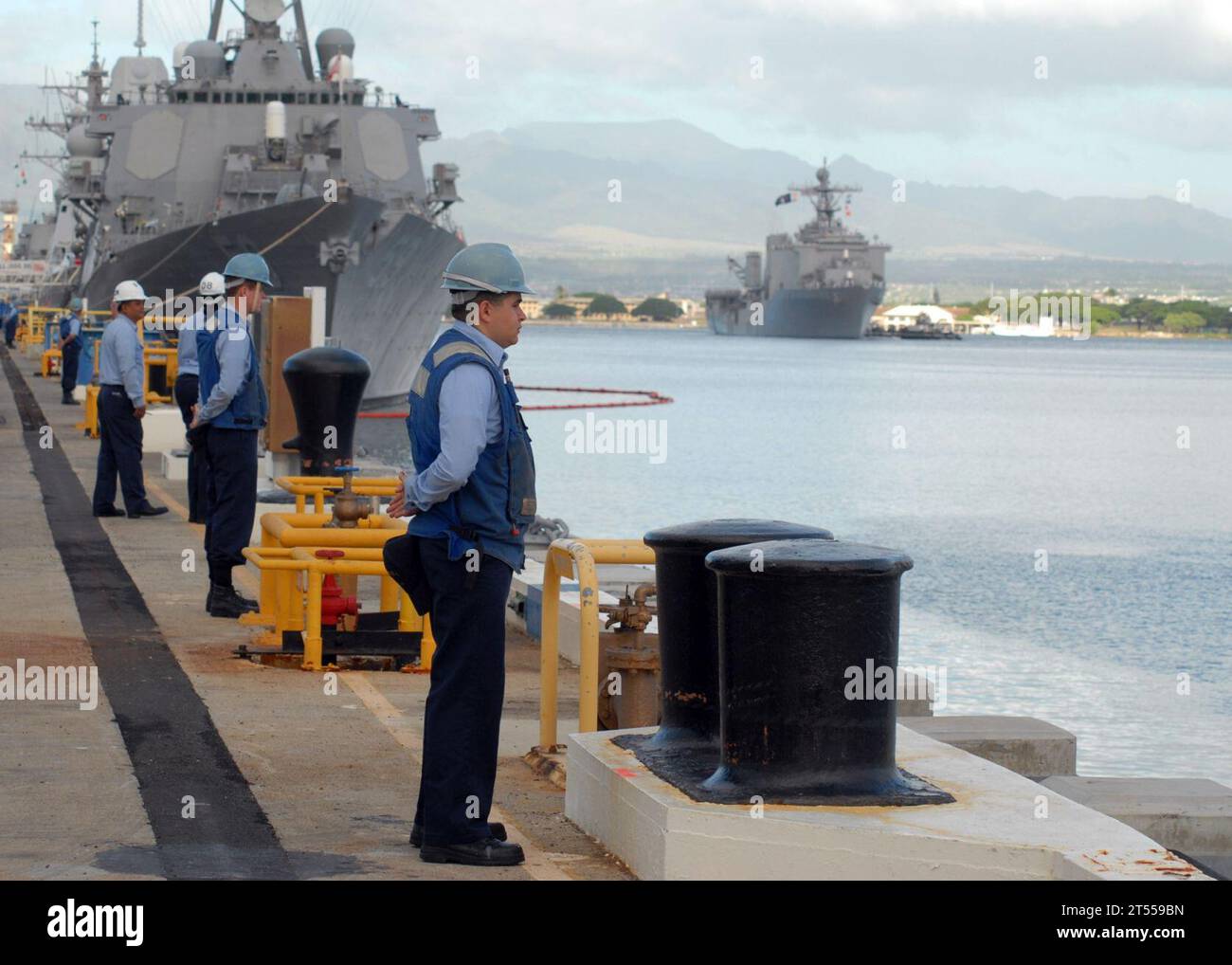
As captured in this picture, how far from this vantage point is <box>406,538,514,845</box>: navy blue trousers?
594 cm

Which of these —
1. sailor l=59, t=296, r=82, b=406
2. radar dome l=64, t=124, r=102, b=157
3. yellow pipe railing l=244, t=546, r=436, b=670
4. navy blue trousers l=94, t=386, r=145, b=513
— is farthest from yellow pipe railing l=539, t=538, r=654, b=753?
radar dome l=64, t=124, r=102, b=157

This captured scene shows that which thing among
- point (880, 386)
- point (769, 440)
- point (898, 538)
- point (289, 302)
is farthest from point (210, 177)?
point (880, 386)

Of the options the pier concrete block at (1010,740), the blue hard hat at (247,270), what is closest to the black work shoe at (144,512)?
the blue hard hat at (247,270)

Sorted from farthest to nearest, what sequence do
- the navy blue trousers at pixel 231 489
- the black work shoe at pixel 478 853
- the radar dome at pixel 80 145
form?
the radar dome at pixel 80 145, the navy blue trousers at pixel 231 489, the black work shoe at pixel 478 853

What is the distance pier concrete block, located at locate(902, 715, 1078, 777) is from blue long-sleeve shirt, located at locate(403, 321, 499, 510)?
11.3 ft

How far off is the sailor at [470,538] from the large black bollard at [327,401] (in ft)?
26.5

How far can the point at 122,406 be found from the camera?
15.3 m

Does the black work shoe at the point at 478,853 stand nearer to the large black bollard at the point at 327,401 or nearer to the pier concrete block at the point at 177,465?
the large black bollard at the point at 327,401

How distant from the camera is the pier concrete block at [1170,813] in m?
7.61

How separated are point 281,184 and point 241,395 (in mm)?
41946

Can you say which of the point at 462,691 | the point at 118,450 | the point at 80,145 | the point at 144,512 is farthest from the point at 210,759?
the point at 80,145

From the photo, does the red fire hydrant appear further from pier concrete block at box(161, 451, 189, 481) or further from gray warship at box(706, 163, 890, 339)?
gray warship at box(706, 163, 890, 339)

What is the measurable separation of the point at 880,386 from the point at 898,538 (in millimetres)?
74174

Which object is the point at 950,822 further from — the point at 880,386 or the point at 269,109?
the point at 880,386
